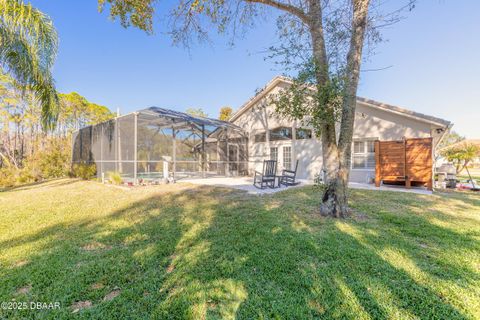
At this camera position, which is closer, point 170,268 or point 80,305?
point 80,305

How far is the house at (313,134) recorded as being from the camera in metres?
8.71

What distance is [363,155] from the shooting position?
392 inches

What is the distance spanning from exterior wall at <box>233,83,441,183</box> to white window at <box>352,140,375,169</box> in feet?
0.71

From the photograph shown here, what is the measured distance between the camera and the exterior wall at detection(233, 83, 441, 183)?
8.86m

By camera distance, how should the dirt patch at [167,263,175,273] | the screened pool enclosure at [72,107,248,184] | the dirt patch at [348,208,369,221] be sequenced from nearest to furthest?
1. the dirt patch at [167,263,175,273]
2. the dirt patch at [348,208,369,221]
3. the screened pool enclosure at [72,107,248,184]

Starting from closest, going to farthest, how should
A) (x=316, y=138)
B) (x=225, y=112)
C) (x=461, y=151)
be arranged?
(x=316, y=138) < (x=461, y=151) < (x=225, y=112)

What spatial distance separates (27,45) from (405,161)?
12823mm

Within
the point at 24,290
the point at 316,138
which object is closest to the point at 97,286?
the point at 24,290

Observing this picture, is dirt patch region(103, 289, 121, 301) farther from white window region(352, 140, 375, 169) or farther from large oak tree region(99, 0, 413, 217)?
white window region(352, 140, 375, 169)

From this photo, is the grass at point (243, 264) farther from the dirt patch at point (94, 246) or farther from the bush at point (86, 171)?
the bush at point (86, 171)

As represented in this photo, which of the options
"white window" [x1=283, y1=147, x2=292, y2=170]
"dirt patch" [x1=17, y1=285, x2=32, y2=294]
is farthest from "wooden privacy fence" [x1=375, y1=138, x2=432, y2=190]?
"dirt patch" [x1=17, y1=285, x2=32, y2=294]

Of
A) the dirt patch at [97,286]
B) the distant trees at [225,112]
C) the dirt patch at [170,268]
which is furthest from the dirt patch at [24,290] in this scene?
the distant trees at [225,112]

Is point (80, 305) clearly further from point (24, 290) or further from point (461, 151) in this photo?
point (461, 151)

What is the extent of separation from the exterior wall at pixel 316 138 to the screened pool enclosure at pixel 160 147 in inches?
42.1
